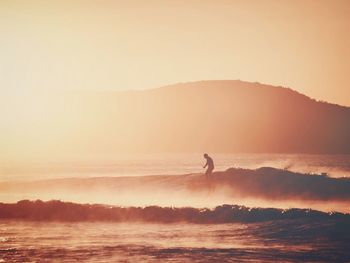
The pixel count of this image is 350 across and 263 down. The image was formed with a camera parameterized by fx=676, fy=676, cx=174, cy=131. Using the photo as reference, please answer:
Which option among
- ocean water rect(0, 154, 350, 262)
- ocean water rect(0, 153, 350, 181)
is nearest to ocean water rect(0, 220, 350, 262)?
ocean water rect(0, 154, 350, 262)

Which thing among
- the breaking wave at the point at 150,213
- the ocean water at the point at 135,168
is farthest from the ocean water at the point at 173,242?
the ocean water at the point at 135,168

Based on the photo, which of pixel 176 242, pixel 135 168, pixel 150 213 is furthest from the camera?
pixel 135 168

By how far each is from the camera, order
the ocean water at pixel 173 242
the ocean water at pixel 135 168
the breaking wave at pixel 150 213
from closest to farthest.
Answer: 1. the ocean water at pixel 173 242
2. the breaking wave at pixel 150 213
3. the ocean water at pixel 135 168

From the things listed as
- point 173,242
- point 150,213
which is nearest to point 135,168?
point 150,213

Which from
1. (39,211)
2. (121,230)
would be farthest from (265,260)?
(39,211)

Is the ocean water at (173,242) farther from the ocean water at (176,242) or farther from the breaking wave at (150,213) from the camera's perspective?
the breaking wave at (150,213)

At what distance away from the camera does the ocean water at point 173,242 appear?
17609 millimetres

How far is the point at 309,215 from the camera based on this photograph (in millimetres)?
23609

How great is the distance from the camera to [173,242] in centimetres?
1980

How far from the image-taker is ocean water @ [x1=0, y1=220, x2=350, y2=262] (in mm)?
17609

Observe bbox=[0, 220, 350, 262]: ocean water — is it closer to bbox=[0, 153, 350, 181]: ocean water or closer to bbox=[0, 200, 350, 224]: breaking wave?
bbox=[0, 200, 350, 224]: breaking wave

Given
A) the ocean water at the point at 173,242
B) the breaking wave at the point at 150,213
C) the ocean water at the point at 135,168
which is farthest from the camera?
the ocean water at the point at 135,168

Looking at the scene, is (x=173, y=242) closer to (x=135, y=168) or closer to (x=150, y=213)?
(x=150, y=213)

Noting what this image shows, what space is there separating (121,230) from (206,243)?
12.9ft
